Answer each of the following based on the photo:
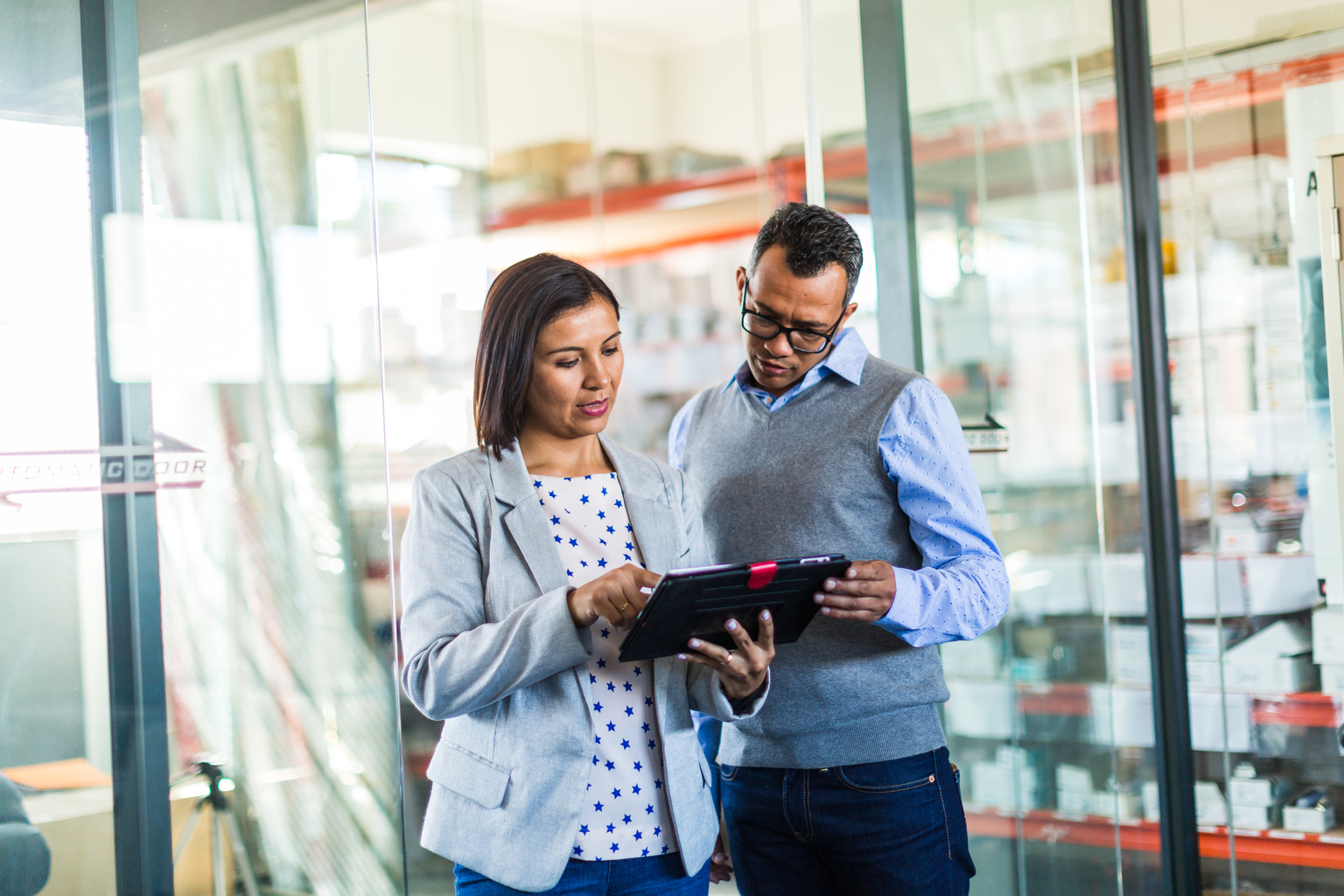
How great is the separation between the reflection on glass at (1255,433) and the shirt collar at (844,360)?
4.87 feet

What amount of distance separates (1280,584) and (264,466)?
2.32m

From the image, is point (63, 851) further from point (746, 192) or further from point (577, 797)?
point (746, 192)

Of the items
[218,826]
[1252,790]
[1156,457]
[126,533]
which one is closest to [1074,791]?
[1252,790]

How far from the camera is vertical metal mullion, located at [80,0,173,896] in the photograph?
1.31 meters

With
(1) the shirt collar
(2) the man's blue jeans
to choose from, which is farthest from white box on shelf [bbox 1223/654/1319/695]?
(1) the shirt collar

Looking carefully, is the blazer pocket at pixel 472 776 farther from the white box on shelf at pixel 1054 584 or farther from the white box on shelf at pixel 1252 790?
the white box on shelf at pixel 1252 790

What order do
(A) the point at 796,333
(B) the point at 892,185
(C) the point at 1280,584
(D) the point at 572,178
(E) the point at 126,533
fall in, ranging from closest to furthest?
1. (E) the point at 126,533
2. (A) the point at 796,333
3. (B) the point at 892,185
4. (C) the point at 1280,584
5. (D) the point at 572,178

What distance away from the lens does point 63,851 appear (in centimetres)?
125

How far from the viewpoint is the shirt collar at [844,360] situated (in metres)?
1.67

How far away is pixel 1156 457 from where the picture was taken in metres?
2.82

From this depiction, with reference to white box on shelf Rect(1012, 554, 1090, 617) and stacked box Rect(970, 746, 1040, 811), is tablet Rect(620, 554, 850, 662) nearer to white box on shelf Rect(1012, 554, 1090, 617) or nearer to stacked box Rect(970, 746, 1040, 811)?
stacked box Rect(970, 746, 1040, 811)

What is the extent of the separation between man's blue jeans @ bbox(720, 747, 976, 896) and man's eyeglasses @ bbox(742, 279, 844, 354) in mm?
579

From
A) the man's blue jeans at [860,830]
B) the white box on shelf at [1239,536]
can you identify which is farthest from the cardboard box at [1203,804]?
the man's blue jeans at [860,830]

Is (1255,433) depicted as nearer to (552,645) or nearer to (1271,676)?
(1271,676)
